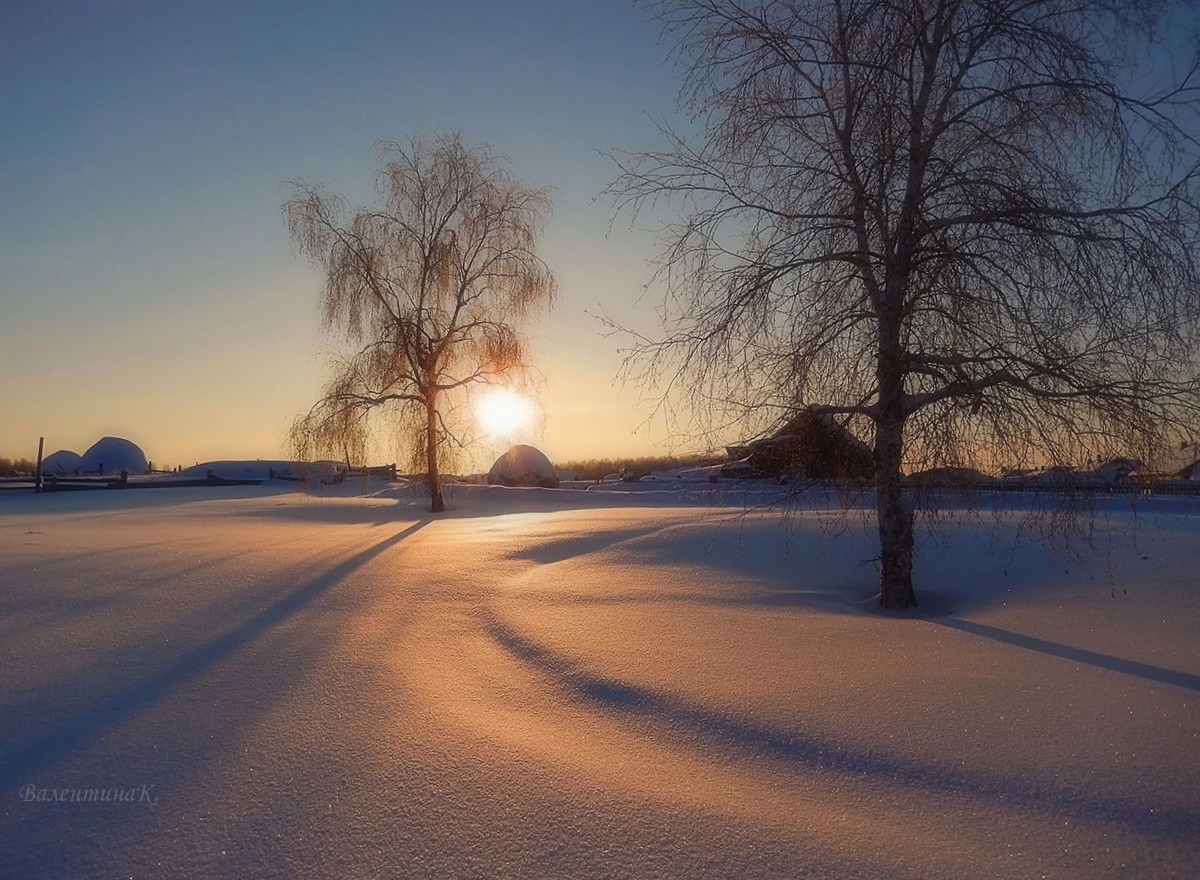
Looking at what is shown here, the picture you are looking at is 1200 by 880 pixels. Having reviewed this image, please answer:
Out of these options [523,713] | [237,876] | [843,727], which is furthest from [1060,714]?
[237,876]

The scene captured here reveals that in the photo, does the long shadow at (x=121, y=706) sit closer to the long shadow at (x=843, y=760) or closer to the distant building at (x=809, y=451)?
the long shadow at (x=843, y=760)

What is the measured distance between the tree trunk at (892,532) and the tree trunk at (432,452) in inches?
543

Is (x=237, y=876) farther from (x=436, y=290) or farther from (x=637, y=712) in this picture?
(x=436, y=290)

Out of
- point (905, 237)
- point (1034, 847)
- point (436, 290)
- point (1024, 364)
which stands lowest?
point (1034, 847)

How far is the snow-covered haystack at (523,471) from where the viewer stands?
3114 centimetres

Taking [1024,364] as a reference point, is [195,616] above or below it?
below

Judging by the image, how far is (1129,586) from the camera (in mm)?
7766

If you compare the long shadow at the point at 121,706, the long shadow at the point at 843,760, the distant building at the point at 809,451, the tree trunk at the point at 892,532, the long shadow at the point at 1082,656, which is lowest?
the long shadow at the point at 843,760

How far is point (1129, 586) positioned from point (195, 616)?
836 centimetres

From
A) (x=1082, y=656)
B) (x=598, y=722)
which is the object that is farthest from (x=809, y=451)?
(x=598, y=722)

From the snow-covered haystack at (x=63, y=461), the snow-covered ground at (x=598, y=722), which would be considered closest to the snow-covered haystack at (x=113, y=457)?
the snow-covered haystack at (x=63, y=461)

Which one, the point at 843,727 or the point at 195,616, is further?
the point at 195,616

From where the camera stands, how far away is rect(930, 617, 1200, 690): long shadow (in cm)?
509

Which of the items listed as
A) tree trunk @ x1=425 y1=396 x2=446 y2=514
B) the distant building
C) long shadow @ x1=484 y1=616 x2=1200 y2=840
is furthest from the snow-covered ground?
tree trunk @ x1=425 y1=396 x2=446 y2=514
